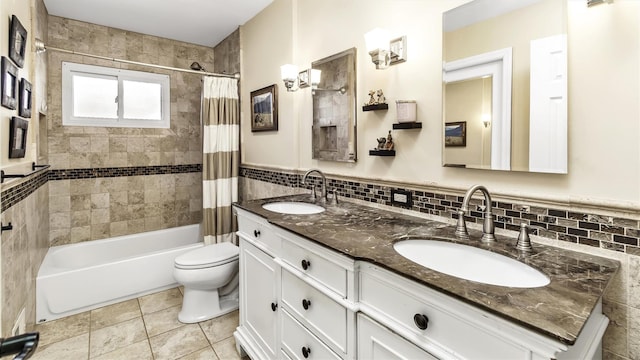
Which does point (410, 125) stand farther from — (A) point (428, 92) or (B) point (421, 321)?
(B) point (421, 321)

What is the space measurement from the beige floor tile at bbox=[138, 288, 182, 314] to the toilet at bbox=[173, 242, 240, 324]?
0.75ft

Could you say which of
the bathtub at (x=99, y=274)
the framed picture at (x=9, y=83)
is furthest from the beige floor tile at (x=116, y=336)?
the framed picture at (x=9, y=83)

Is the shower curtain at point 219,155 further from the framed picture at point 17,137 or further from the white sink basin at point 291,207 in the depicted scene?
the framed picture at point 17,137

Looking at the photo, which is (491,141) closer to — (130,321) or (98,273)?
(130,321)

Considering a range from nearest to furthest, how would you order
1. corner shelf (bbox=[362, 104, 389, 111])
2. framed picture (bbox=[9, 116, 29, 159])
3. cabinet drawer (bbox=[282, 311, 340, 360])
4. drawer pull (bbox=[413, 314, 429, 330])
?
drawer pull (bbox=[413, 314, 429, 330]) < cabinet drawer (bbox=[282, 311, 340, 360]) < framed picture (bbox=[9, 116, 29, 159]) < corner shelf (bbox=[362, 104, 389, 111])

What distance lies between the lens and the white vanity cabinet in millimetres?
1563

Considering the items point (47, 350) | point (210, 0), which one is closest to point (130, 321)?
point (47, 350)

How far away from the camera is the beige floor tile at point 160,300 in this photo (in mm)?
2500

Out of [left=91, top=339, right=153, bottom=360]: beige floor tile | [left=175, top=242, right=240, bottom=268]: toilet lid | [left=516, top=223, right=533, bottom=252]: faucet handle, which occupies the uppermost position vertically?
[left=516, top=223, right=533, bottom=252]: faucet handle

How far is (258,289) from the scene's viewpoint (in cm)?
173

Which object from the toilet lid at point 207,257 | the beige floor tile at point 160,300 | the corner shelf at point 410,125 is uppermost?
the corner shelf at point 410,125

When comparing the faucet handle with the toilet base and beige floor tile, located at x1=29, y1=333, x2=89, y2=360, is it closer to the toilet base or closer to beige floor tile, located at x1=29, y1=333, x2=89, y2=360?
A: the toilet base

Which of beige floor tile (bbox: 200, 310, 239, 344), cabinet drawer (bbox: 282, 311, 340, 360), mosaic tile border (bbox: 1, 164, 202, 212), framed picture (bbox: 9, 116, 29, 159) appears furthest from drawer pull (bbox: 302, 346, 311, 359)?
framed picture (bbox: 9, 116, 29, 159)

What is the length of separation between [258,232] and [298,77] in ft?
3.98
